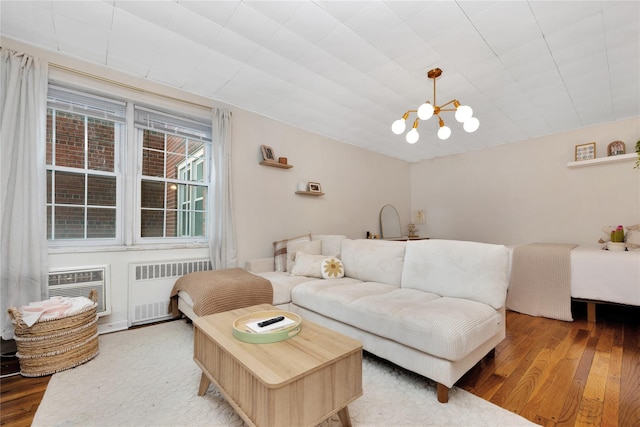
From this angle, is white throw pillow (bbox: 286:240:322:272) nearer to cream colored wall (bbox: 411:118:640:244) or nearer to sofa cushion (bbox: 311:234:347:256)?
sofa cushion (bbox: 311:234:347:256)

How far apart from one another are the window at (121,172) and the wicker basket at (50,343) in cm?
88

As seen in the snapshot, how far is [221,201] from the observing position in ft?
10.5

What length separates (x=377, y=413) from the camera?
1.51 m

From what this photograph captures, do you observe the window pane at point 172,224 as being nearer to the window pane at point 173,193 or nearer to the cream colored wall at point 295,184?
the window pane at point 173,193

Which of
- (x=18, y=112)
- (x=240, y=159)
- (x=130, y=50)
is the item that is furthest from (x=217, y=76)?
(x=18, y=112)

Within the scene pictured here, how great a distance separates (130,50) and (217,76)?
2.39ft

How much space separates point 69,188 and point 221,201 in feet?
4.45

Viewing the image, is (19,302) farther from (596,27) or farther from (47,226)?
(596,27)

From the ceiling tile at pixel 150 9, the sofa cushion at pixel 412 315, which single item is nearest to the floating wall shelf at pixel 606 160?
the sofa cushion at pixel 412 315

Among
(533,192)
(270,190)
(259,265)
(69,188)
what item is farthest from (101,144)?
(533,192)

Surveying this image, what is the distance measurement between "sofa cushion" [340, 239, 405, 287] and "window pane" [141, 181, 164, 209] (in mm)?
2153

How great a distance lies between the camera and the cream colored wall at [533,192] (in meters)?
3.78

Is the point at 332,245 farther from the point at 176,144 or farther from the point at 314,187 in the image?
Answer: the point at 176,144

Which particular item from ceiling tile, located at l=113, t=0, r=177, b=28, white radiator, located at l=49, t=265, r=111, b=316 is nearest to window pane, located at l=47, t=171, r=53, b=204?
white radiator, located at l=49, t=265, r=111, b=316
